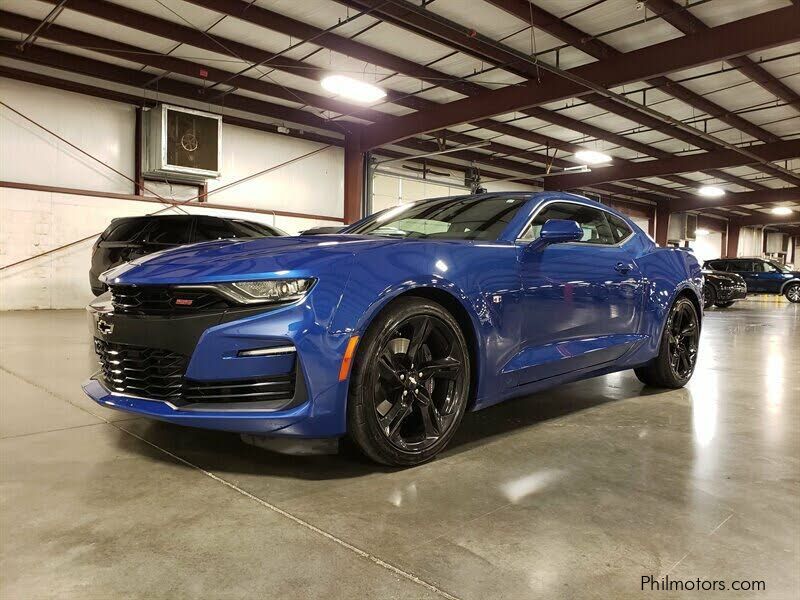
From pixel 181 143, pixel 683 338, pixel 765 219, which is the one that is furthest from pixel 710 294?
pixel 765 219

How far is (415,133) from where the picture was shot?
12.8m

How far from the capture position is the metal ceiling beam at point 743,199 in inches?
829

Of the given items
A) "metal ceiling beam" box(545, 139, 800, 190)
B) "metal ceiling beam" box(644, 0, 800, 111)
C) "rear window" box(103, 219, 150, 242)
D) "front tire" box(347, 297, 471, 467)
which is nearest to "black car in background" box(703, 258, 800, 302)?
"metal ceiling beam" box(545, 139, 800, 190)

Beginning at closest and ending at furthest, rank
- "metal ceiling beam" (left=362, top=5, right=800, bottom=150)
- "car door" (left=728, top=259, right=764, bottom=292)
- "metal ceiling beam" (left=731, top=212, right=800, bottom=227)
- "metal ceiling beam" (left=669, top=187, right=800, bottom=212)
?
"metal ceiling beam" (left=362, top=5, right=800, bottom=150)
"car door" (left=728, top=259, right=764, bottom=292)
"metal ceiling beam" (left=669, top=187, right=800, bottom=212)
"metal ceiling beam" (left=731, top=212, right=800, bottom=227)

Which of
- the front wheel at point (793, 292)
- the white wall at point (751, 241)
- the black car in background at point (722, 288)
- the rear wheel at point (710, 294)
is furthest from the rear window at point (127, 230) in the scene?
the white wall at point (751, 241)

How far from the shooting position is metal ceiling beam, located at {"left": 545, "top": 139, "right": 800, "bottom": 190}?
15.2m

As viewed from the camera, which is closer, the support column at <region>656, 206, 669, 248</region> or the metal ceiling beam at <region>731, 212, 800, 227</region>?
the support column at <region>656, 206, 669, 248</region>

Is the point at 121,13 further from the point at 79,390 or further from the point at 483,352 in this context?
the point at 483,352

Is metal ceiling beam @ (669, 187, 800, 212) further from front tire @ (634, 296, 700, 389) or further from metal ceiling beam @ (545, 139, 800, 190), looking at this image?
front tire @ (634, 296, 700, 389)

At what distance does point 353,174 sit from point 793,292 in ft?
47.7

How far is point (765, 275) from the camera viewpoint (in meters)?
18.4

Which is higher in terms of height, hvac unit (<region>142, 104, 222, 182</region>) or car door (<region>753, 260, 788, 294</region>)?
hvac unit (<region>142, 104, 222, 182</region>)

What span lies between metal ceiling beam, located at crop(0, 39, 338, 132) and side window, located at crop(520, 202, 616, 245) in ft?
32.9

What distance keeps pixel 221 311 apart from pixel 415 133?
37.6 feet
